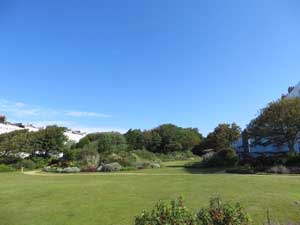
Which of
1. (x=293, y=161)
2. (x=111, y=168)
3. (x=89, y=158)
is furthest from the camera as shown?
(x=89, y=158)

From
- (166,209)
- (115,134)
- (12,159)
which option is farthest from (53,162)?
(166,209)

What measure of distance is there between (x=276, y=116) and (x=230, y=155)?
6626mm

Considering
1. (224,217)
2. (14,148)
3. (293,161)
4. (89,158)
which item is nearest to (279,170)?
(293,161)

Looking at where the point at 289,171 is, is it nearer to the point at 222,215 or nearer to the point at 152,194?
the point at 152,194

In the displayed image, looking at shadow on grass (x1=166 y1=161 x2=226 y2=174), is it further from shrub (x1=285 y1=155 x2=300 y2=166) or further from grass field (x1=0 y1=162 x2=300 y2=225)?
grass field (x1=0 y1=162 x2=300 y2=225)

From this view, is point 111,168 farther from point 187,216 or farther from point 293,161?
point 187,216

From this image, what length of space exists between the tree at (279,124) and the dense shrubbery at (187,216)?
17.5 meters

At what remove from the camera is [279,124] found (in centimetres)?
2025

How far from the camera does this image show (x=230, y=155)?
25250mm

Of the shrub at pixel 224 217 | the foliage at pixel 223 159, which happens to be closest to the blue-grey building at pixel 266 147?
the foliage at pixel 223 159

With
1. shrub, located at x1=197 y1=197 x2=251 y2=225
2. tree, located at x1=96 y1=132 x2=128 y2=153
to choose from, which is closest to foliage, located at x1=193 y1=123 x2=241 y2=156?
tree, located at x1=96 y1=132 x2=128 y2=153

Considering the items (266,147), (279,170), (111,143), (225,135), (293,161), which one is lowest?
(279,170)

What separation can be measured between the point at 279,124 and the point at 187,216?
1845 centimetres

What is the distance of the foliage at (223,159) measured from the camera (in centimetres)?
2492
